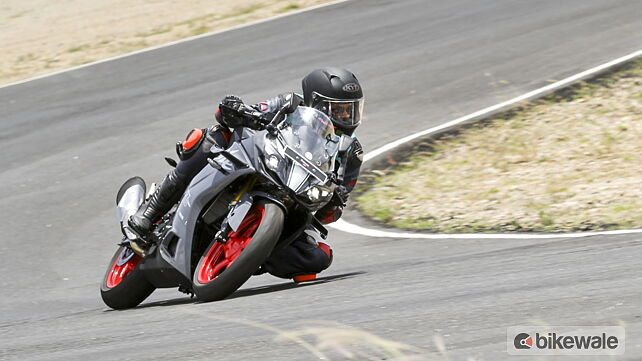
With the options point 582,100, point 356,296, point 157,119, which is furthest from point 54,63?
point 356,296

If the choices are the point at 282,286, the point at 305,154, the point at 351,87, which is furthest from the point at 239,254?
the point at 351,87

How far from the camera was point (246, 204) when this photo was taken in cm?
661

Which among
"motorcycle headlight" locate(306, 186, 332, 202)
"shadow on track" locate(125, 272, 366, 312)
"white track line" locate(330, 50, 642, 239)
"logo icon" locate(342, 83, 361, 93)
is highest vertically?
"logo icon" locate(342, 83, 361, 93)

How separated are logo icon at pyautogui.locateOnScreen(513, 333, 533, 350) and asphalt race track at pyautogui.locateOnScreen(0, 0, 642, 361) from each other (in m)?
0.07

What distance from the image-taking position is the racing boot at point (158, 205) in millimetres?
7230

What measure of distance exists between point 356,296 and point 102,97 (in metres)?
11.3

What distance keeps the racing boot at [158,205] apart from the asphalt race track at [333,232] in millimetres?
660

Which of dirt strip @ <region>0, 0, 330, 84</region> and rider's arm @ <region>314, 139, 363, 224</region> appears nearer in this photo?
rider's arm @ <region>314, 139, 363, 224</region>

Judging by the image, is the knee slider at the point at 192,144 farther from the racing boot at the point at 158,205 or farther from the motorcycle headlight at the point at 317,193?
the motorcycle headlight at the point at 317,193

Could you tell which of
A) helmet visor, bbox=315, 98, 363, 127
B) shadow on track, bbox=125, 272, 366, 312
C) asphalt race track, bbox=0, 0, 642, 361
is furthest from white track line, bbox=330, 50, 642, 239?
helmet visor, bbox=315, 98, 363, 127

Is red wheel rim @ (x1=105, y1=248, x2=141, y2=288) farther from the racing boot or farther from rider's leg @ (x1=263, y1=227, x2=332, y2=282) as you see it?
rider's leg @ (x1=263, y1=227, x2=332, y2=282)

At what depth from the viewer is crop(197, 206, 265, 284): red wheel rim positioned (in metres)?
6.62

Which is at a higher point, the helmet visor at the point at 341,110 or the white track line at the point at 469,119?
the helmet visor at the point at 341,110

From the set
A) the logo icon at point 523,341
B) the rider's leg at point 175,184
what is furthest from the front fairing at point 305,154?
the logo icon at point 523,341
